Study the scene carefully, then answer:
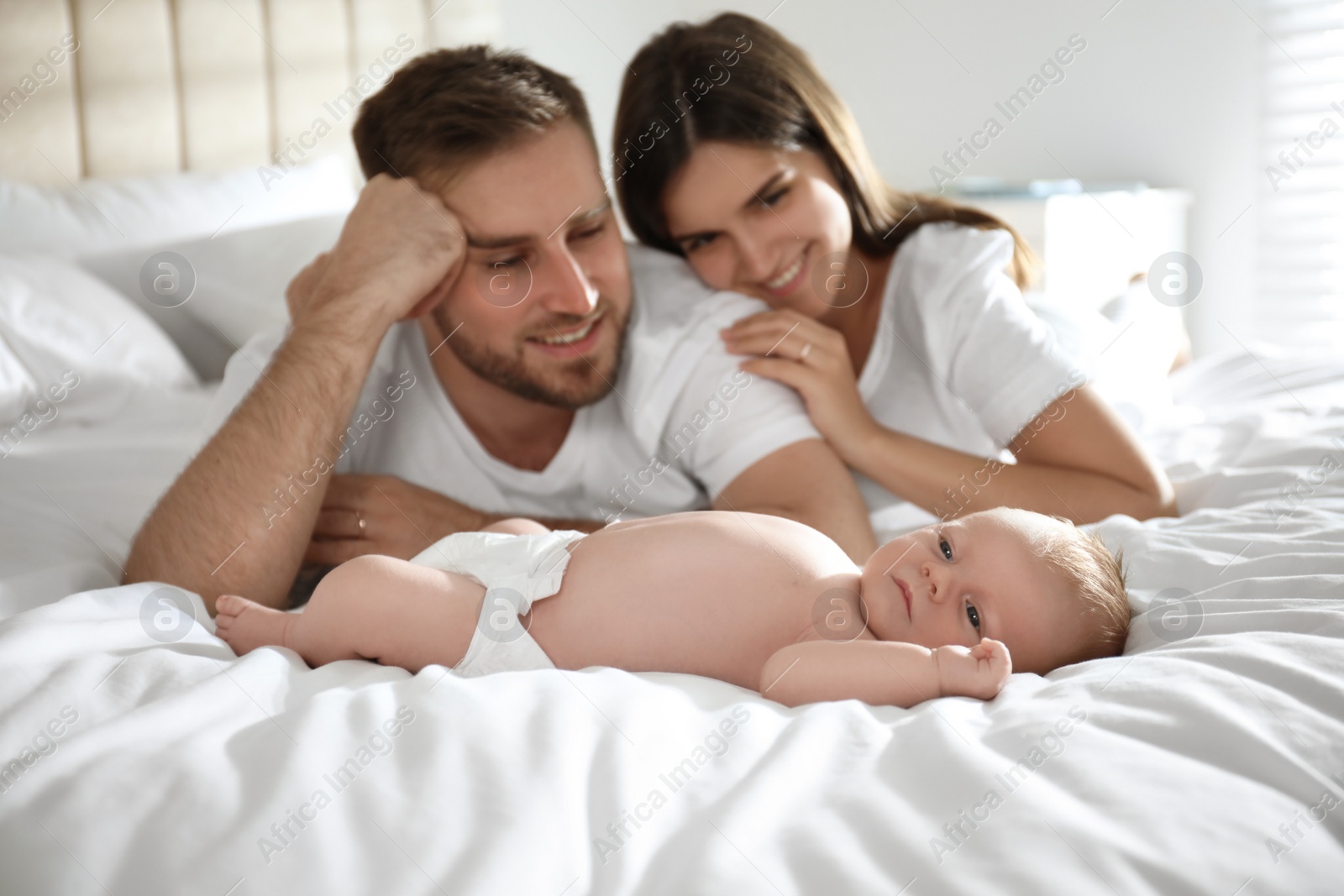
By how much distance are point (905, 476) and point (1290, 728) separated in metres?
0.69

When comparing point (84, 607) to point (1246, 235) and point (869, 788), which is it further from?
point (1246, 235)

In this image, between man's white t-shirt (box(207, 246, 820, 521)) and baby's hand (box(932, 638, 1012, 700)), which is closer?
baby's hand (box(932, 638, 1012, 700))

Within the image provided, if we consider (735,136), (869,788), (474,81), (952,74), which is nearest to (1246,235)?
(952,74)

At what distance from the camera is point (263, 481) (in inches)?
42.6

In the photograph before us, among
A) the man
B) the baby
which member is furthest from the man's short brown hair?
the baby

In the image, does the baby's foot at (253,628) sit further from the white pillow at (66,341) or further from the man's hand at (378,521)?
the white pillow at (66,341)

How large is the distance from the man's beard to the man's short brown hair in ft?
0.73

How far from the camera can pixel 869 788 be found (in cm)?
58

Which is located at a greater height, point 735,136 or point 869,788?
point 735,136

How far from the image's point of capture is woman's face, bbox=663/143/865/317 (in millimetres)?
1454

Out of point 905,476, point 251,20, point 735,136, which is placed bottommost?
point 905,476

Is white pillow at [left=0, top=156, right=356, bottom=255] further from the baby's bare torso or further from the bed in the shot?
the baby's bare torso

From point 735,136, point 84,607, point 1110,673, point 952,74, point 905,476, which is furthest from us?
point 952,74

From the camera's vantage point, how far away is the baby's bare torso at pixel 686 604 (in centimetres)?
86
